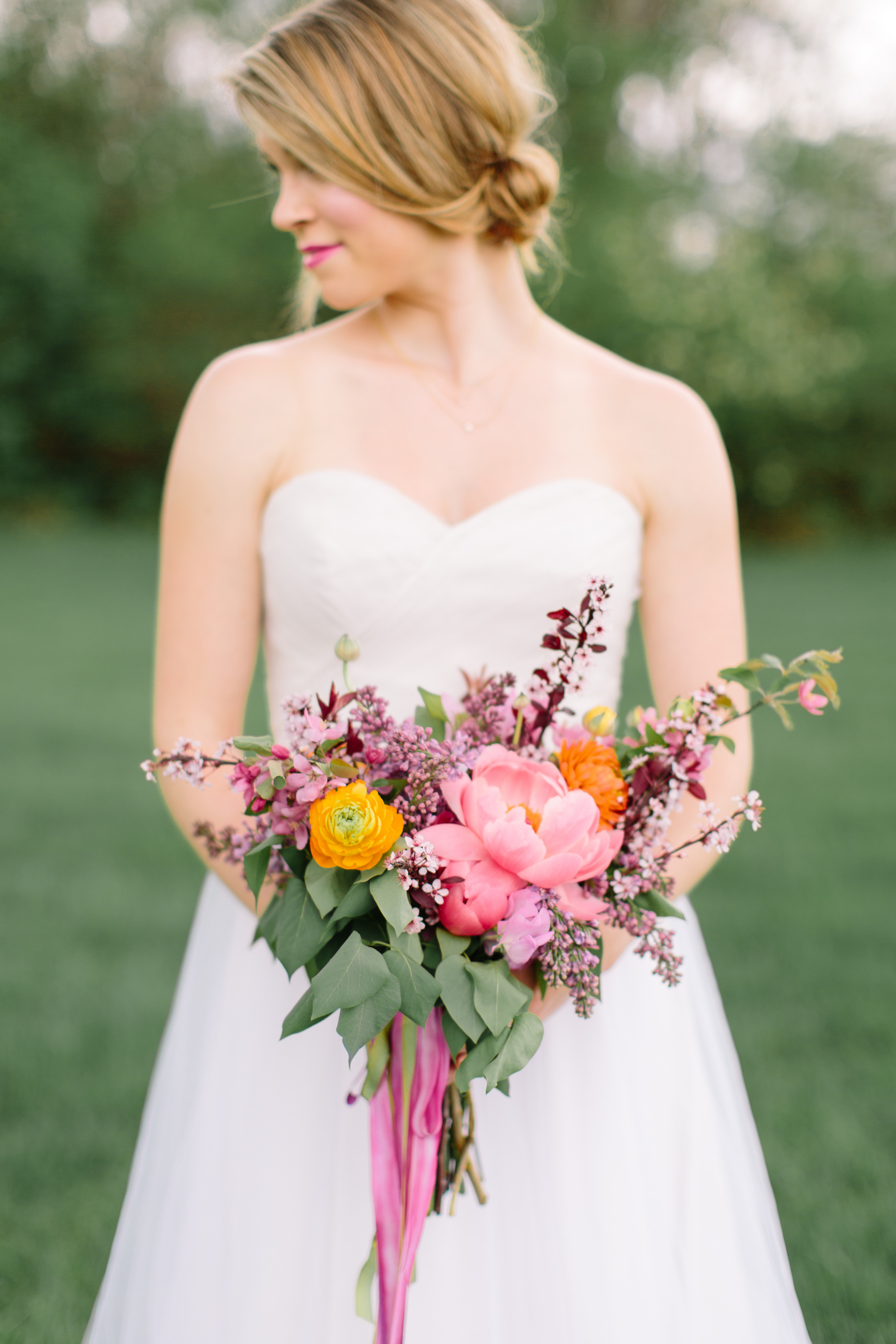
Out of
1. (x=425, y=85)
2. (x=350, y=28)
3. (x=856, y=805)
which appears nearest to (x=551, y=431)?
(x=425, y=85)

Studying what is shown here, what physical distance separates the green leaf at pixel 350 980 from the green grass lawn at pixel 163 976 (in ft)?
7.07

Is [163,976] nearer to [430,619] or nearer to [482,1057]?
[430,619]

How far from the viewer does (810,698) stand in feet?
5.00

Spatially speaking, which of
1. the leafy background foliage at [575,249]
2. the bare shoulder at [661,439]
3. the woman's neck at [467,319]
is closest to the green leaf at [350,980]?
the bare shoulder at [661,439]

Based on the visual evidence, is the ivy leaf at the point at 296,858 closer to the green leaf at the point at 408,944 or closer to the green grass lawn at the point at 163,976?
the green leaf at the point at 408,944

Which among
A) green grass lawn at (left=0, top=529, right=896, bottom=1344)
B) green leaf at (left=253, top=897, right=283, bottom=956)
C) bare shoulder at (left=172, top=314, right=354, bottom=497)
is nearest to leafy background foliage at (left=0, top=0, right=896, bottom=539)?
green grass lawn at (left=0, top=529, right=896, bottom=1344)

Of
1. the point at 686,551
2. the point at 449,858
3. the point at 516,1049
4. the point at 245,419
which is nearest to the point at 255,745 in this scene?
the point at 449,858

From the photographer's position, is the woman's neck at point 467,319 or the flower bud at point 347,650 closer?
the flower bud at point 347,650

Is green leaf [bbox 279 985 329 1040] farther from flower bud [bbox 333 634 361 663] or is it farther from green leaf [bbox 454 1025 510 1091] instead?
flower bud [bbox 333 634 361 663]

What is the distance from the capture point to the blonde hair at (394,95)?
6.43ft

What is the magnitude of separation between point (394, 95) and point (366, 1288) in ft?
6.20

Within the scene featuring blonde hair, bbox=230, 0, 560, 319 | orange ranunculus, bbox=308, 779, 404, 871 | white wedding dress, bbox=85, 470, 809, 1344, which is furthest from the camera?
blonde hair, bbox=230, 0, 560, 319

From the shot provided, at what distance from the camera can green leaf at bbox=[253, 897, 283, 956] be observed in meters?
1.58

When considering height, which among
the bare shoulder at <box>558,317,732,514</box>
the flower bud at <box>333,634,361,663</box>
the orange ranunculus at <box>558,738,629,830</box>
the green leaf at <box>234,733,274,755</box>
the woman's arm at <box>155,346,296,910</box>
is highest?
the bare shoulder at <box>558,317,732,514</box>
